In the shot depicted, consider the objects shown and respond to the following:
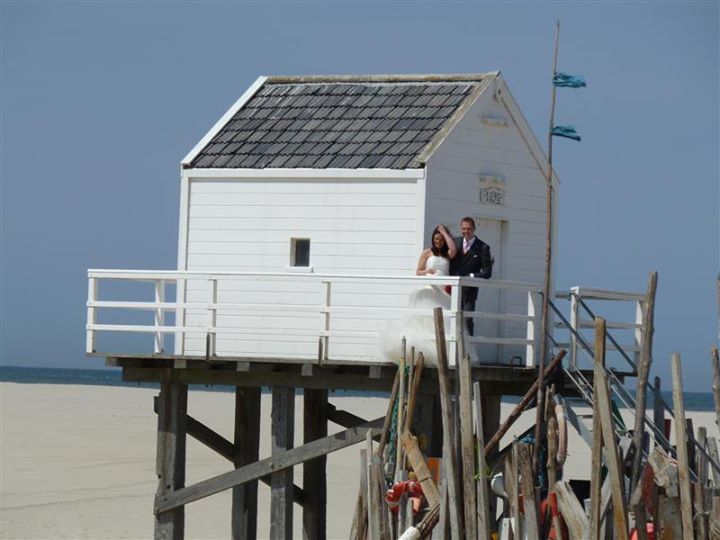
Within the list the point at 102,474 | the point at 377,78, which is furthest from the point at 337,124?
the point at 102,474

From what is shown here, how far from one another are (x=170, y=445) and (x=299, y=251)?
3.16 metres

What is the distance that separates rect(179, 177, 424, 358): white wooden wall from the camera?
19.6 m

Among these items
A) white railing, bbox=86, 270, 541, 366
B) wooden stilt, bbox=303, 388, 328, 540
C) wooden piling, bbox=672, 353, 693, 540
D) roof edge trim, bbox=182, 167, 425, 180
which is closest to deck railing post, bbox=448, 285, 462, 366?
white railing, bbox=86, 270, 541, 366

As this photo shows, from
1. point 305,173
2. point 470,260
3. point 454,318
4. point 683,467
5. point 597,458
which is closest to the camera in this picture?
point 597,458

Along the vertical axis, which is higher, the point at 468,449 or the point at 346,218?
the point at 346,218

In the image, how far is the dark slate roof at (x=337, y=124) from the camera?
20.2 m

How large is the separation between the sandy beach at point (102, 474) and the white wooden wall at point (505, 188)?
10056 mm

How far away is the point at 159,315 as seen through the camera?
800 inches

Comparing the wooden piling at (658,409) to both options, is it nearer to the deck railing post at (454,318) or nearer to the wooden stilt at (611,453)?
the deck railing post at (454,318)

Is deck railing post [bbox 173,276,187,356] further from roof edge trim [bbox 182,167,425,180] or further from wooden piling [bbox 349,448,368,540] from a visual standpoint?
wooden piling [bbox 349,448,368,540]

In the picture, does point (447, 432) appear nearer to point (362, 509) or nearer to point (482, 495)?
point (482, 495)

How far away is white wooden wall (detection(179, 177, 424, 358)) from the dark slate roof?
0.33 m

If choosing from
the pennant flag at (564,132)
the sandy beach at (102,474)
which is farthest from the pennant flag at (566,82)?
the sandy beach at (102,474)

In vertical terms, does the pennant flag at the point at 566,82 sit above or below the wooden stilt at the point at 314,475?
above
